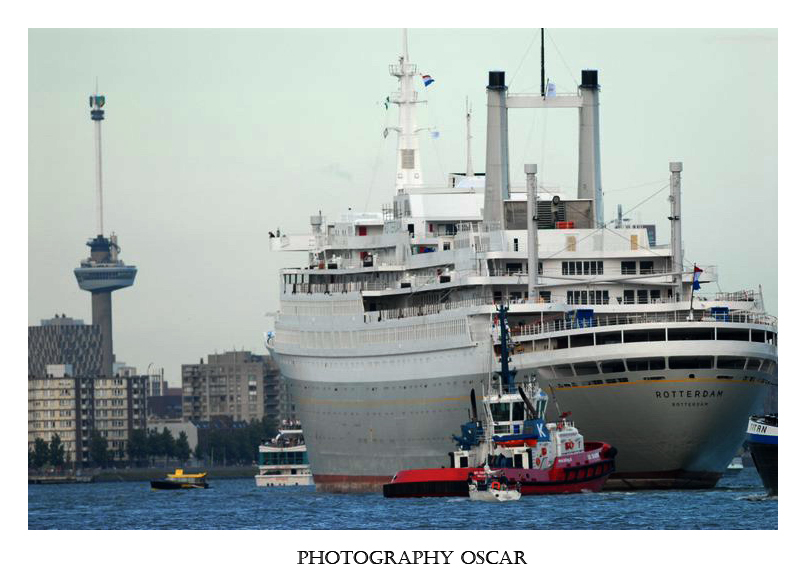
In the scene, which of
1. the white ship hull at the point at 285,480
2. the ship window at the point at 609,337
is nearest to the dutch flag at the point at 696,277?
the ship window at the point at 609,337

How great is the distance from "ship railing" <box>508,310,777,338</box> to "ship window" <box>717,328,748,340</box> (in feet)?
1.53

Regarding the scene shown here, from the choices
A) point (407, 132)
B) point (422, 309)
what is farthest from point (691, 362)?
point (407, 132)

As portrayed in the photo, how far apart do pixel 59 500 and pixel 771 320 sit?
181 ft

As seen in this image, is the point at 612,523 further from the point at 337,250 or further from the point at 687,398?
the point at 337,250

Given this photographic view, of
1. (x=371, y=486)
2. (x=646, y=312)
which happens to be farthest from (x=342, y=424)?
(x=646, y=312)

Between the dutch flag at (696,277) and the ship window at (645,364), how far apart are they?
16.3 feet

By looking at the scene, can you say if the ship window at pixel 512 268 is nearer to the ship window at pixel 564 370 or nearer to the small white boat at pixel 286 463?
the ship window at pixel 564 370

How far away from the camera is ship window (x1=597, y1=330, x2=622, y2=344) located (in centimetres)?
8088

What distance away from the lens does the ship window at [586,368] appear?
264 ft

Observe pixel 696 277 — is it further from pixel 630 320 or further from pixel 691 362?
pixel 691 362

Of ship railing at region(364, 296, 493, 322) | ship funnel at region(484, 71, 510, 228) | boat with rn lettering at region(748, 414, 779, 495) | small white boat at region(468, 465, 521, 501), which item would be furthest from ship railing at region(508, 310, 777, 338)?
small white boat at region(468, 465, 521, 501)

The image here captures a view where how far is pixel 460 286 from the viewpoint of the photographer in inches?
3467

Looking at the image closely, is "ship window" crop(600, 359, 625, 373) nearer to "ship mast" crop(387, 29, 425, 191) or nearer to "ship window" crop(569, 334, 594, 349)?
"ship window" crop(569, 334, 594, 349)

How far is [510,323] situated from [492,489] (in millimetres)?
11876
